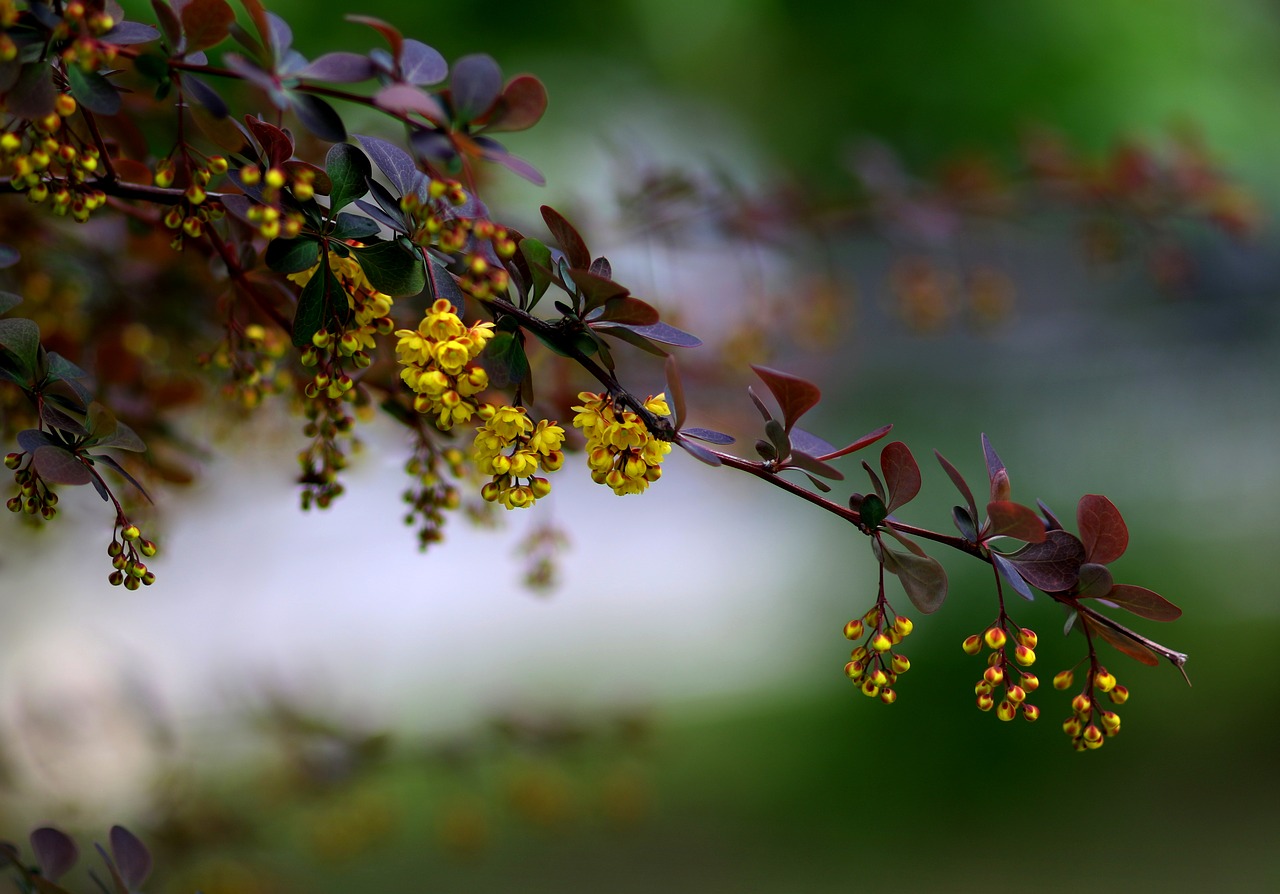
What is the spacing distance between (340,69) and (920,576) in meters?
0.32

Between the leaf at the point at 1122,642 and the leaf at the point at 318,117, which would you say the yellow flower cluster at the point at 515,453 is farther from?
the leaf at the point at 1122,642

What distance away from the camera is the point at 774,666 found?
10.6ft

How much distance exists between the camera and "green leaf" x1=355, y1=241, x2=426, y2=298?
1.44 feet

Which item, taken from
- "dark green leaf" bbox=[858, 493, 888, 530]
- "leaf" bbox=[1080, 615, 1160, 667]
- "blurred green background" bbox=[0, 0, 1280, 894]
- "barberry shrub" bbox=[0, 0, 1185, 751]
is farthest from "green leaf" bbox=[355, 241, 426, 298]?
"blurred green background" bbox=[0, 0, 1280, 894]

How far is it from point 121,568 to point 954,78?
282cm

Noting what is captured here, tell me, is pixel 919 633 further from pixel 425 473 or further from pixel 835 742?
pixel 425 473

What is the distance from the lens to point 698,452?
1.39 feet

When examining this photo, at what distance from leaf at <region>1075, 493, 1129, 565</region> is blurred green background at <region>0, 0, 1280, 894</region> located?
1.29 metres

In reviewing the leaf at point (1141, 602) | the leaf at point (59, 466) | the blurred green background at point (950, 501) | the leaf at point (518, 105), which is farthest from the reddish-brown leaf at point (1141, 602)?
the blurred green background at point (950, 501)

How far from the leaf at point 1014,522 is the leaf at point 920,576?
3 cm

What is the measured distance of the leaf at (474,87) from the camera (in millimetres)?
427

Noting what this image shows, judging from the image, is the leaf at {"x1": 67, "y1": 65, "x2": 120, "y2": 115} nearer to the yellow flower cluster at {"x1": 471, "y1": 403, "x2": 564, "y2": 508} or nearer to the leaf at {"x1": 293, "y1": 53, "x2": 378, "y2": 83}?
the leaf at {"x1": 293, "y1": 53, "x2": 378, "y2": 83}

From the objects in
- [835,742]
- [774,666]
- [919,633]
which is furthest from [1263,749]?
[774,666]

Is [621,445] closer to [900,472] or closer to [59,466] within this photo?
[900,472]
